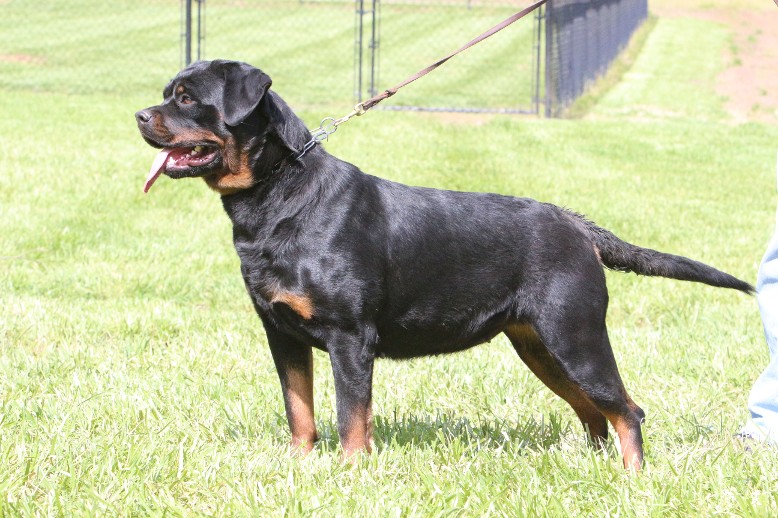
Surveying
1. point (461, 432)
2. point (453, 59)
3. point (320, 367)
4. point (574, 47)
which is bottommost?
point (453, 59)

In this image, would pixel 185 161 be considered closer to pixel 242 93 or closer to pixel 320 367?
pixel 242 93

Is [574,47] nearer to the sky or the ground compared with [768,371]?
nearer to the ground

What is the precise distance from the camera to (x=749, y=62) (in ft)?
93.2

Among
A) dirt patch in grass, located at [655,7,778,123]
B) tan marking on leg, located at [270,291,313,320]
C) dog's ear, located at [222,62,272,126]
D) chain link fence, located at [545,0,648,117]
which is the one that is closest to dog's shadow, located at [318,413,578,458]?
tan marking on leg, located at [270,291,313,320]

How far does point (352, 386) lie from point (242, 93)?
1160 millimetres

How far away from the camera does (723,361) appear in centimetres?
535

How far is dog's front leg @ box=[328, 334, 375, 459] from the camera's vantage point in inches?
142

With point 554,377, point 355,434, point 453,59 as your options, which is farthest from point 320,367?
point 453,59

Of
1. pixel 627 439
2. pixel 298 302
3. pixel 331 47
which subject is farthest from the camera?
pixel 331 47

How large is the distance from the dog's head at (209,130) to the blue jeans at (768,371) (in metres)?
2.10

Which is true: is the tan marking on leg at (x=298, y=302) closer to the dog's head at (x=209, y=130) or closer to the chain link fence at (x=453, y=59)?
the dog's head at (x=209, y=130)

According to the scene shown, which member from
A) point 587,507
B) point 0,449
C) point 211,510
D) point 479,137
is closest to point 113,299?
point 0,449

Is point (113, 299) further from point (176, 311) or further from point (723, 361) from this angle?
point (723, 361)

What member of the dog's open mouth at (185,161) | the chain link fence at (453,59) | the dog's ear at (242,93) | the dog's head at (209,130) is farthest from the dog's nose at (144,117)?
the chain link fence at (453,59)
